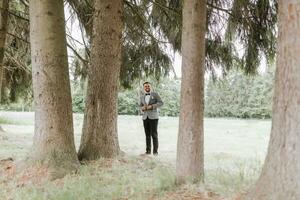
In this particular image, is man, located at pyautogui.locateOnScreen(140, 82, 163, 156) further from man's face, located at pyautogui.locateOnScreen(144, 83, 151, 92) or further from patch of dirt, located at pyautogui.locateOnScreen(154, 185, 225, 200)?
patch of dirt, located at pyautogui.locateOnScreen(154, 185, 225, 200)

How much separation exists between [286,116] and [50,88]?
3.53 meters

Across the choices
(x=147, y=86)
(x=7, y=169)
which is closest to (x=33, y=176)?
(x=7, y=169)

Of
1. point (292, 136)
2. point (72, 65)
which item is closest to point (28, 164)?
point (292, 136)

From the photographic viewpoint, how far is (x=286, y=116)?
349 centimetres

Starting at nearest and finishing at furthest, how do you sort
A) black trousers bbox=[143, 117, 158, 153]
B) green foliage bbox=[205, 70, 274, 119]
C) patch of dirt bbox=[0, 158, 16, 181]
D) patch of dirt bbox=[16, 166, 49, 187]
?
patch of dirt bbox=[16, 166, 49, 187], patch of dirt bbox=[0, 158, 16, 181], black trousers bbox=[143, 117, 158, 153], green foliage bbox=[205, 70, 274, 119]

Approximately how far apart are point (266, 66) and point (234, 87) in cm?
2546

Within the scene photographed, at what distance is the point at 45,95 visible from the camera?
20.5ft

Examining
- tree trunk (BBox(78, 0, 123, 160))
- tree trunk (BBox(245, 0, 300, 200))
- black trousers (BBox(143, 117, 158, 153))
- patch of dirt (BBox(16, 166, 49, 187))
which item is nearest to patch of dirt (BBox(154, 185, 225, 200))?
tree trunk (BBox(245, 0, 300, 200))

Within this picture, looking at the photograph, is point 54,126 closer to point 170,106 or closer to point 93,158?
point 93,158

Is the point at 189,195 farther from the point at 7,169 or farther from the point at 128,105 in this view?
the point at 128,105

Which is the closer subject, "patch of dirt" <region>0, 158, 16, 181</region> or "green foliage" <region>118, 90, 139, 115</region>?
"patch of dirt" <region>0, 158, 16, 181</region>

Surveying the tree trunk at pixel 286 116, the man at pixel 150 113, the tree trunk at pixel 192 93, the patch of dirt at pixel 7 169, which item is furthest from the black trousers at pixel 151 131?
the tree trunk at pixel 286 116

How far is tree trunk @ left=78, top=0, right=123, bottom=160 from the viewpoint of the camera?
6891 millimetres

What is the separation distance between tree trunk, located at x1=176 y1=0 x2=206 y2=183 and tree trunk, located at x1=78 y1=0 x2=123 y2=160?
210cm
